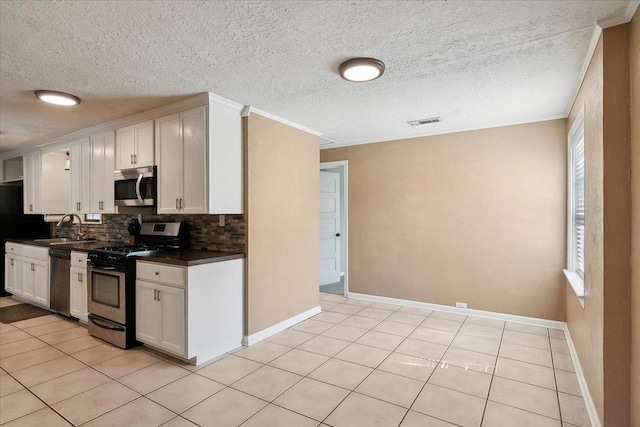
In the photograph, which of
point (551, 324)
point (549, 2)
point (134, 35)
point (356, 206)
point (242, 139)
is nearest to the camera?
point (549, 2)

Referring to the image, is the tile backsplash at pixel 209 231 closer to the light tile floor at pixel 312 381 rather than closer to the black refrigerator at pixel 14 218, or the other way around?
the light tile floor at pixel 312 381

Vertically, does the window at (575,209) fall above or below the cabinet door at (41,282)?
above

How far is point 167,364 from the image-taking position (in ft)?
9.63

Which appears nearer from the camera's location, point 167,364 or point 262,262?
point 167,364

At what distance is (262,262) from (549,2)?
303 cm

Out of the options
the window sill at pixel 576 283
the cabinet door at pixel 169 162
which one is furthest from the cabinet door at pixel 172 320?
the window sill at pixel 576 283

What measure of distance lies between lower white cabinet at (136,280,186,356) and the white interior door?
10.5 feet

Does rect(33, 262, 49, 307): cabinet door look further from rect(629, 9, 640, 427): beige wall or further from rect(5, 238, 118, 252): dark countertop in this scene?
rect(629, 9, 640, 427): beige wall

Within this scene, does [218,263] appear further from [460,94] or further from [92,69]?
[460,94]

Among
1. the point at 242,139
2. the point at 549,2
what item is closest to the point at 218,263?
the point at 242,139

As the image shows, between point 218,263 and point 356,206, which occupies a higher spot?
point 356,206

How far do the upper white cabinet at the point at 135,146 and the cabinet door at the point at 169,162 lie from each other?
0.49ft

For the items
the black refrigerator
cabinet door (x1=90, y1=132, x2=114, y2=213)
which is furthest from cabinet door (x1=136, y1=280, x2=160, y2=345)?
the black refrigerator

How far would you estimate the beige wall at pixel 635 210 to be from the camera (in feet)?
5.55
